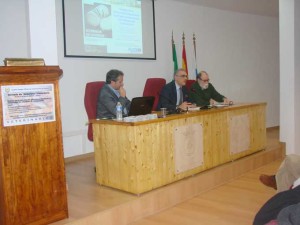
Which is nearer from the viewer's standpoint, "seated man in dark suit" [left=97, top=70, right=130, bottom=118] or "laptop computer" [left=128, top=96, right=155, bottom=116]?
"laptop computer" [left=128, top=96, right=155, bottom=116]

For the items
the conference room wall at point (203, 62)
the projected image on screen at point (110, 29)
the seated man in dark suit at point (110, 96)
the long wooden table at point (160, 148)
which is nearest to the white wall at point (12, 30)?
the conference room wall at point (203, 62)

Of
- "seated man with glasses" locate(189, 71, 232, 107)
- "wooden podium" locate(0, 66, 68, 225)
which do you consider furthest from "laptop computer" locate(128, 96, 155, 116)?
"seated man with glasses" locate(189, 71, 232, 107)

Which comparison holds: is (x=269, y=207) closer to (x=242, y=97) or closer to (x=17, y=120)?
(x=17, y=120)

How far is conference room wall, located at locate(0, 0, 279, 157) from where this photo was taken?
14.2 feet

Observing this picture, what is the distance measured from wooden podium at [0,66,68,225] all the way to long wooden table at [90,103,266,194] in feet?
2.19

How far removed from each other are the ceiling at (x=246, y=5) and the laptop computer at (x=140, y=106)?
9.14ft

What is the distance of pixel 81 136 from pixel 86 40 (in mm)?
1253

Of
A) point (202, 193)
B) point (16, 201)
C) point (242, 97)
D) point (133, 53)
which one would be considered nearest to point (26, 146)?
point (16, 201)

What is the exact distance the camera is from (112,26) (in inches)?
182

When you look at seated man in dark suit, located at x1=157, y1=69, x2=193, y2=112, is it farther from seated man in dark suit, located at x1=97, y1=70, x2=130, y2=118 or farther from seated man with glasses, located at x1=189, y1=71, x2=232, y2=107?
seated man in dark suit, located at x1=97, y1=70, x2=130, y2=118

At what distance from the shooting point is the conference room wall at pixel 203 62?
4.33 meters

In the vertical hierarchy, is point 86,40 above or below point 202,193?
above

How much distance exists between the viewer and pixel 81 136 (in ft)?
14.7

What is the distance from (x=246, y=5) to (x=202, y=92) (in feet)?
7.21
